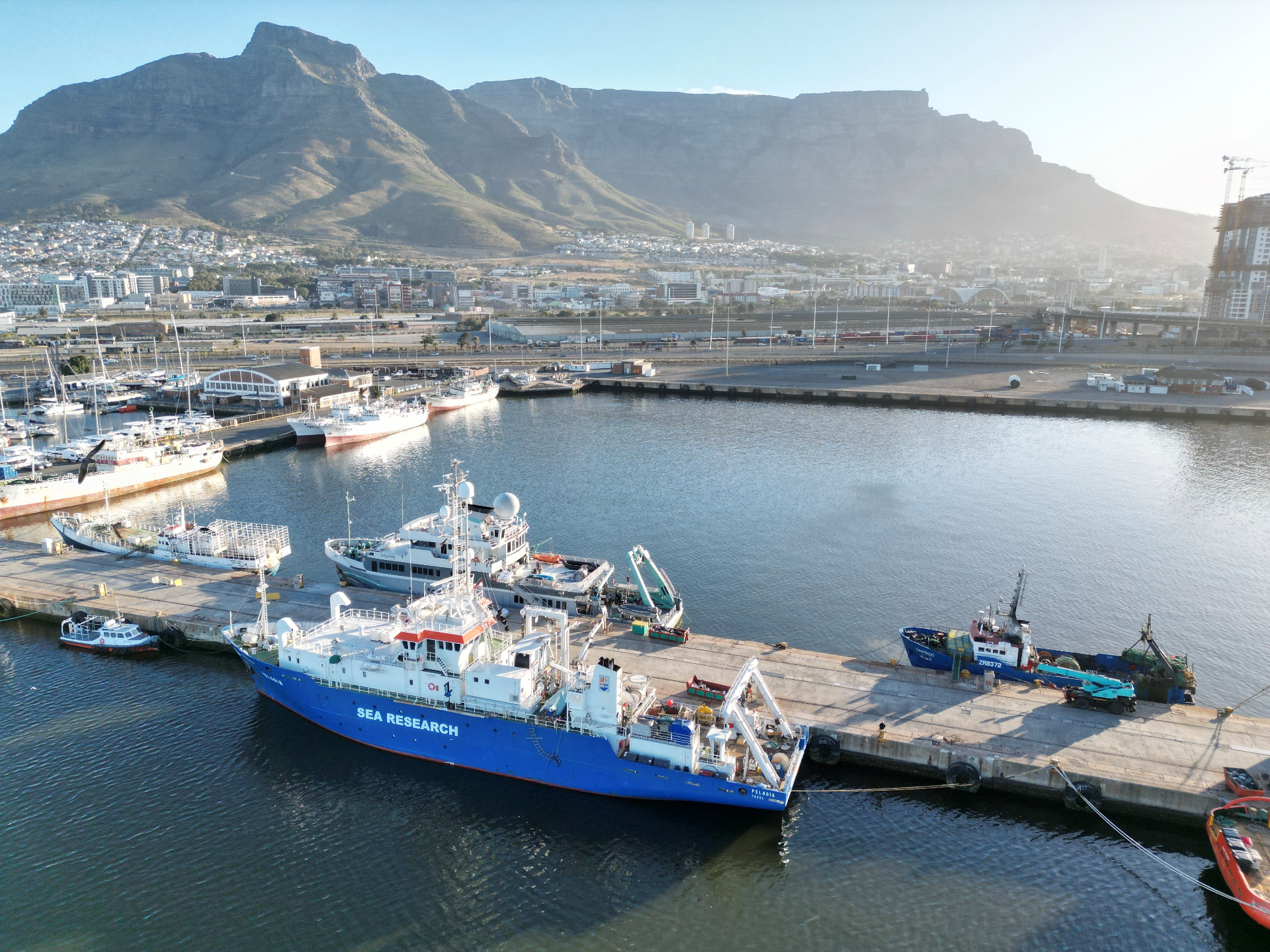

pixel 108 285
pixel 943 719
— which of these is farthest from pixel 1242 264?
pixel 108 285

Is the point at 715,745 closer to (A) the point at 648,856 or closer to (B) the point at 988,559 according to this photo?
(A) the point at 648,856

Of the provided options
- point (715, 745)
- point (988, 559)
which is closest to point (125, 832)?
point (715, 745)

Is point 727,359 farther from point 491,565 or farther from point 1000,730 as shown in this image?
point 1000,730

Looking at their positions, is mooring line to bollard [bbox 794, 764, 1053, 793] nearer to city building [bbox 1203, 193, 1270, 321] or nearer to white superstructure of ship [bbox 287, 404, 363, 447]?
white superstructure of ship [bbox 287, 404, 363, 447]

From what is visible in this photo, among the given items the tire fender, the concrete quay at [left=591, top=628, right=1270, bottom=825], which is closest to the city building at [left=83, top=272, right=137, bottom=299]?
the concrete quay at [left=591, top=628, right=1270, bottom=825]

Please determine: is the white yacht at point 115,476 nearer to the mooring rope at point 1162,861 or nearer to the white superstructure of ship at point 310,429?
the white superstructure of ship at point 310,429

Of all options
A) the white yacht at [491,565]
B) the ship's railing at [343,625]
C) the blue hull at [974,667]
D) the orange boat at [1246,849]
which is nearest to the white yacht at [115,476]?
the white yacht at [491,565]
